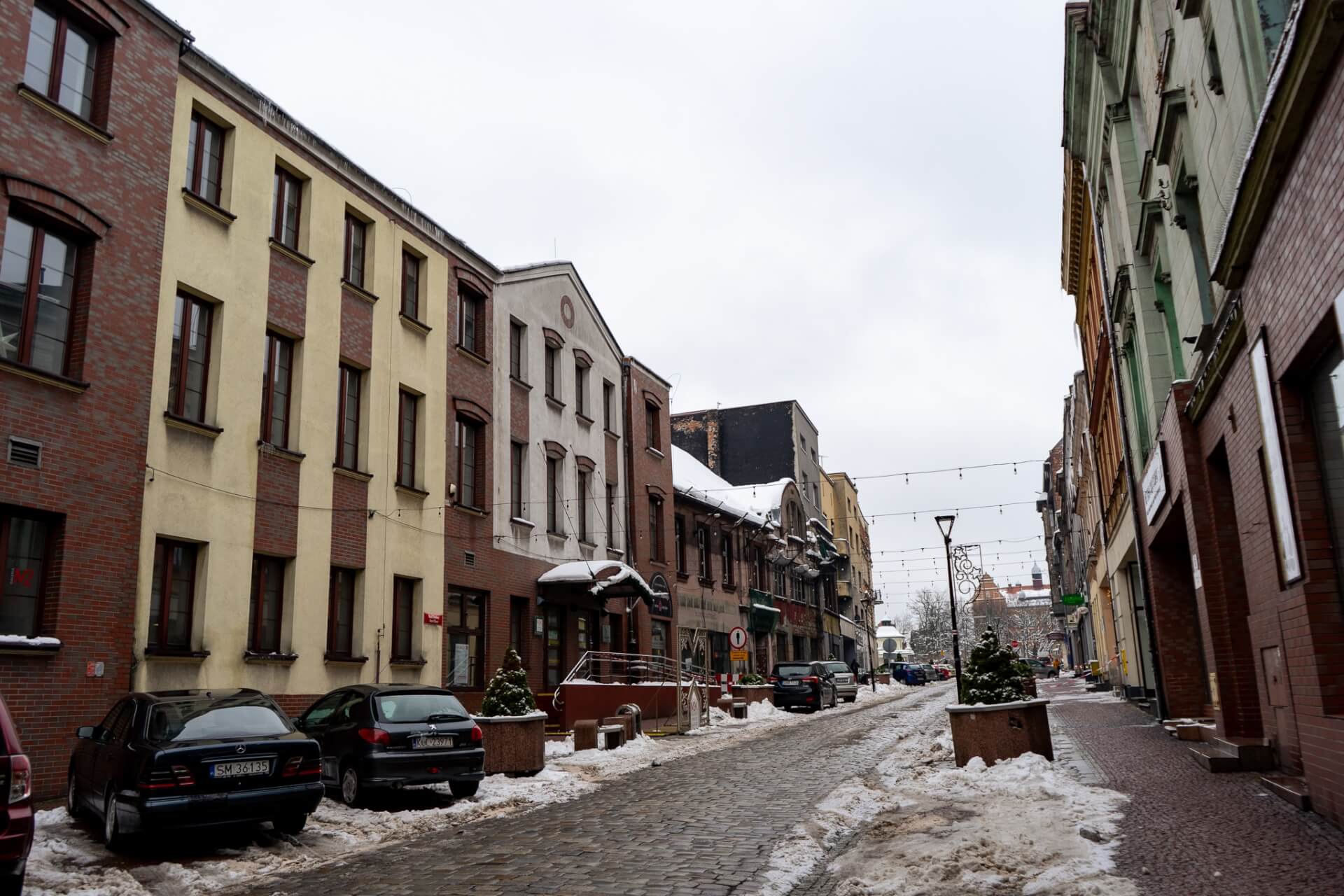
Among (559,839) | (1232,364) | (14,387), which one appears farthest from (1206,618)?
(14,387)

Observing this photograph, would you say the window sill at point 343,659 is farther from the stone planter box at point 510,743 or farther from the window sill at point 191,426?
the window sill at point 191,426

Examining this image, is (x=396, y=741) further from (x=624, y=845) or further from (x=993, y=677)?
(x=993, y=677)

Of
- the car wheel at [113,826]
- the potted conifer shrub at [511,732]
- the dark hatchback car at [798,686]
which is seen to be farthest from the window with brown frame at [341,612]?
the dark hatchback car at [798,686]

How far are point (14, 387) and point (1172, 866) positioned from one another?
527 inches

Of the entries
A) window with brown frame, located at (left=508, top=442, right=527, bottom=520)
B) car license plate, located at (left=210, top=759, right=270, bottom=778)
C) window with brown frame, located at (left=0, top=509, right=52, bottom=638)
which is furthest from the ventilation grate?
window with brown frame, located at (left=508, top=442, right=527, bottom=520)

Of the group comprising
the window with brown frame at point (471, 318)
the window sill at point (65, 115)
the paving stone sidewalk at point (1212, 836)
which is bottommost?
Result: the paving stone sidewalk at point (1212, 836)

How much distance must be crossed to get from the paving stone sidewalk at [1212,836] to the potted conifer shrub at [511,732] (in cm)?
795

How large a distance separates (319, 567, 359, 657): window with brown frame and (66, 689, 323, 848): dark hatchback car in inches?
281

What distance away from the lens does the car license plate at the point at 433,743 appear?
12430 millimetres

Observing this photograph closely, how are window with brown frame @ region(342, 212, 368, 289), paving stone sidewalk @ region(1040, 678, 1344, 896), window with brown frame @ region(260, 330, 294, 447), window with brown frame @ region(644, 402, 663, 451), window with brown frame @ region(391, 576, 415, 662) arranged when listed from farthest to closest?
window with brown frame @ region(644, 402, 663, 451) < window with brown frame @ region(342, 212, 368, 289) < window with brown frame @ region(391, 576, 415, 662) < window with brown frame @ region(260, 330, 294, 447) < paving stone sidewalk @ region(1040, 678, 1344, 896)

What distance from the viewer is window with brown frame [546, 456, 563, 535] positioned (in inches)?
1025

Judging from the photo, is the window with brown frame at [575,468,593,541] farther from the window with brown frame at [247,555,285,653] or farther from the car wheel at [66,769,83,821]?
the car wheel at [66,769,83,821]

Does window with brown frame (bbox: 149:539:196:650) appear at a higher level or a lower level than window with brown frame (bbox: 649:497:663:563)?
lower

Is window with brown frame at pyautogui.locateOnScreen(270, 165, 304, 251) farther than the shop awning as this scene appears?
No
